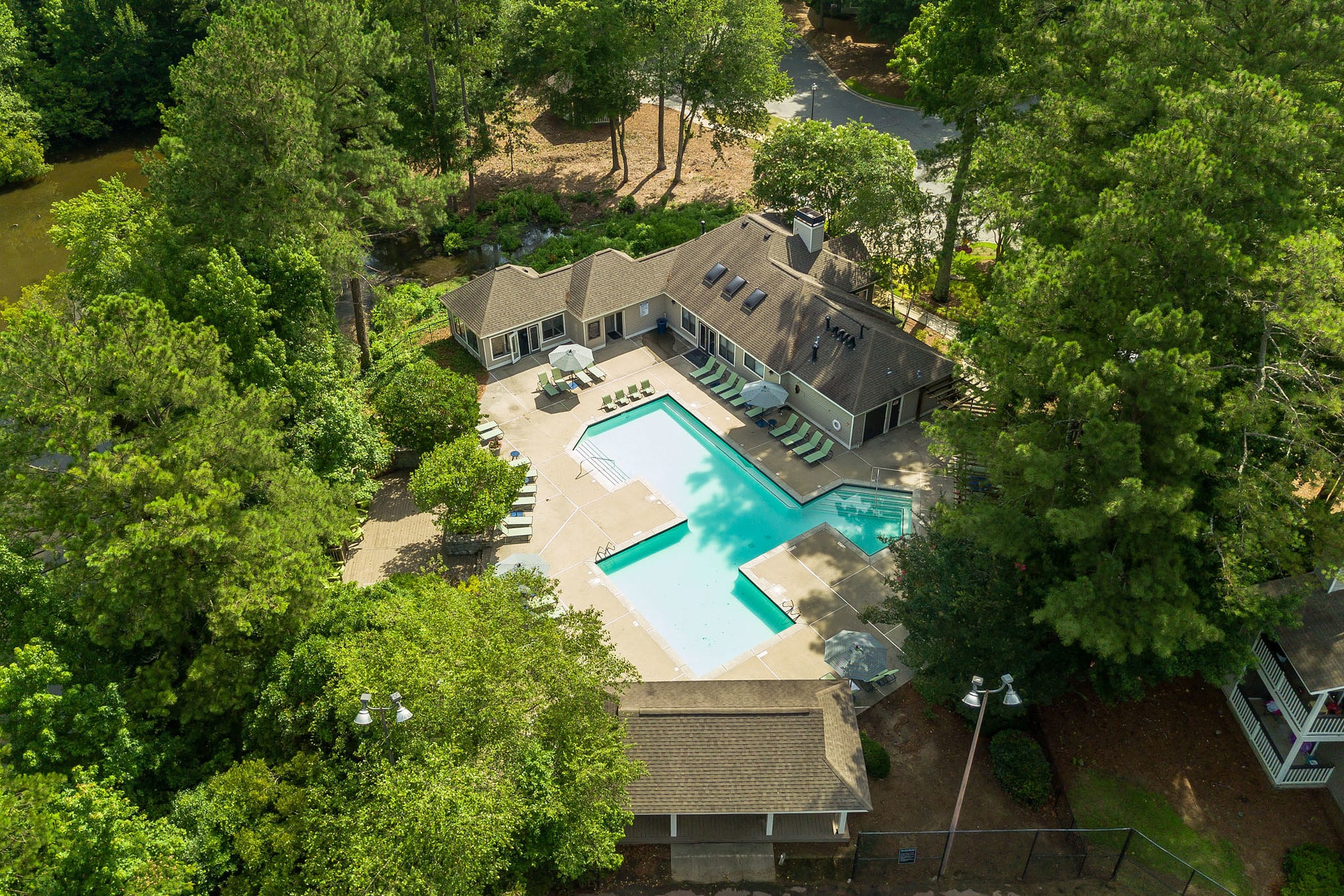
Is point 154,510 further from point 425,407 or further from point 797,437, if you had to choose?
point 797,437

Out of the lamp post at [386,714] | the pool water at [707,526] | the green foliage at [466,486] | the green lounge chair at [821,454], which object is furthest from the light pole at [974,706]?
the green foliage at [466,486]

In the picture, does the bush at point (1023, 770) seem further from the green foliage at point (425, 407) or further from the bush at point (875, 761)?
the green foliage at point (425, 407)

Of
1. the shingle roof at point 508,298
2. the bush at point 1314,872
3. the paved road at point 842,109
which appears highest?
the paved road at point 842,109

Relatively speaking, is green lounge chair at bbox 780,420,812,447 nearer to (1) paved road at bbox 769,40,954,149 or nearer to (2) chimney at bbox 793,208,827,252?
(2) chimney at bbox 793,208,827,252

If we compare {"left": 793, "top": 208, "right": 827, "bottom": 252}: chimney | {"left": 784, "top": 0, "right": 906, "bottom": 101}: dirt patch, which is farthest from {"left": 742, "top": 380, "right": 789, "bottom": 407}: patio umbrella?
{"left": 784, "top": 0, "right": 906, "bottom": 101}: dirt patch

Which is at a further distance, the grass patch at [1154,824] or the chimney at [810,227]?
the chimney at [810,227]

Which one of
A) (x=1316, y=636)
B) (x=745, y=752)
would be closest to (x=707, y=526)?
(x=745, y=752)
